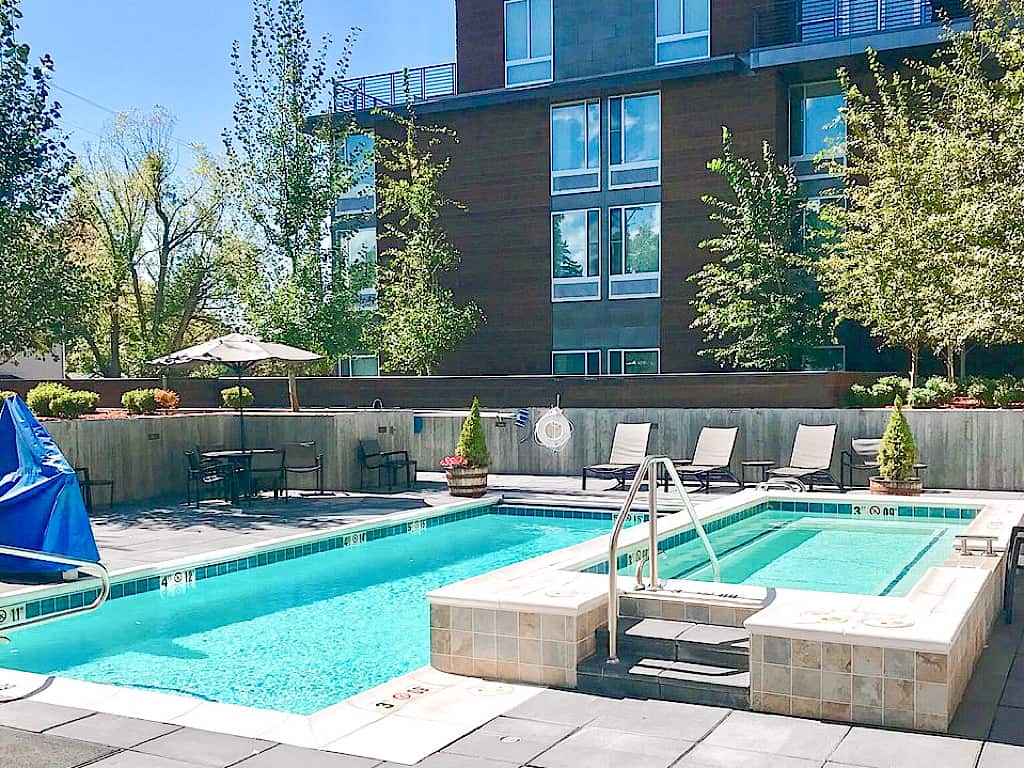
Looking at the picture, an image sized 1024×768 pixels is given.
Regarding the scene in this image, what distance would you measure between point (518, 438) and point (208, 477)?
215 inches

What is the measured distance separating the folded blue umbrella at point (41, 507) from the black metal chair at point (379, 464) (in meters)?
7.19

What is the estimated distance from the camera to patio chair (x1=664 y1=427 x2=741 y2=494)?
14.1 meters

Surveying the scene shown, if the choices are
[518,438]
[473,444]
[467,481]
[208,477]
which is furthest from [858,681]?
[518,438]

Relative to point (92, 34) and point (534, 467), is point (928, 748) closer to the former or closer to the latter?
point (534, 467)

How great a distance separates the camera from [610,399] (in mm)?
17031

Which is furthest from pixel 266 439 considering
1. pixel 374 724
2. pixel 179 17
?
pixel 179 17

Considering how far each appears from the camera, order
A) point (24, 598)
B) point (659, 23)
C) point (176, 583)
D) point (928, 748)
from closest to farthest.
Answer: point (928, 748) → point (24, 598) → point (176, 583) → point (659, 23)

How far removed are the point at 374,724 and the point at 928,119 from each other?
48.3ft

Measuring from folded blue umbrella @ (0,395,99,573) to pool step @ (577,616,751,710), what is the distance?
414cm

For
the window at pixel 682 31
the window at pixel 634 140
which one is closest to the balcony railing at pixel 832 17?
the window at pixel 682 31

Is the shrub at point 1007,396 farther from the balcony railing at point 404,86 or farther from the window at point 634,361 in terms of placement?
the balcony railing at point 404,86

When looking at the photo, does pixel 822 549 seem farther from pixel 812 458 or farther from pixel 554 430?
pixel 554 430

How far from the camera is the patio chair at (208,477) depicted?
42.9 feet

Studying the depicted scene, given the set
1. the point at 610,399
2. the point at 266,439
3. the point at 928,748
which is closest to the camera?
the point at 928,748
